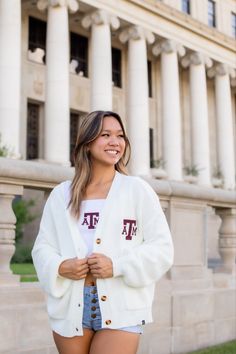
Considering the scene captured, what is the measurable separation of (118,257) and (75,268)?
230 mm

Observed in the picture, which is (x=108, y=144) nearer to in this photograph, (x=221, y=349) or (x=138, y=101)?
(x=221, y=349)

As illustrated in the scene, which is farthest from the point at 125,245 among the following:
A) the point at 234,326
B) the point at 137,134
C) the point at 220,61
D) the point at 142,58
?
the point at 220,61

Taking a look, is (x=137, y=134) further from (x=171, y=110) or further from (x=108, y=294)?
A: (x=108, y=294)

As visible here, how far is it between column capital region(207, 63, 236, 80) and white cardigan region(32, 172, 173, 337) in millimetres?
36583

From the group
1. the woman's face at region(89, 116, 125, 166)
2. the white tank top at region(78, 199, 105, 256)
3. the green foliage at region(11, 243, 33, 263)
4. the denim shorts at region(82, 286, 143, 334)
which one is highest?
the woman's face at region(89, 116, 125, 166)

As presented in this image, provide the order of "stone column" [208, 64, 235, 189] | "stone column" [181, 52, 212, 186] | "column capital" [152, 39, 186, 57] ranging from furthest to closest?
"stone column" [208, 64, 235, 189] → "stone column" [181, 52, 212, 186] → "column capital" [152, 39, 186, 57]

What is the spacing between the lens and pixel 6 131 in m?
23.5

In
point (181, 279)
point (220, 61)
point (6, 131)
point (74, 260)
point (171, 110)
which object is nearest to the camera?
point (74, 260)

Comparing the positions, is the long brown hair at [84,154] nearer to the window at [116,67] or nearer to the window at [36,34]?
the window at [36,34]

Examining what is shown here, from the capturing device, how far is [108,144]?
2.96 m

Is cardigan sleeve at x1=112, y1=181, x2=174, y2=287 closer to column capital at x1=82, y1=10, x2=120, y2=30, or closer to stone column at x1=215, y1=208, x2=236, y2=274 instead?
stone column at x1=215, y1=208, x2=236, y2=274

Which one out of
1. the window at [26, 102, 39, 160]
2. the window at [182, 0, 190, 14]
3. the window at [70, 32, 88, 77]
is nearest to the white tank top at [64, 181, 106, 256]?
the window at [26, 102, 39, 160]

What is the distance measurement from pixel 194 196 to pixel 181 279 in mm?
1070

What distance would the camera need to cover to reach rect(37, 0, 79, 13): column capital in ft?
88.0
